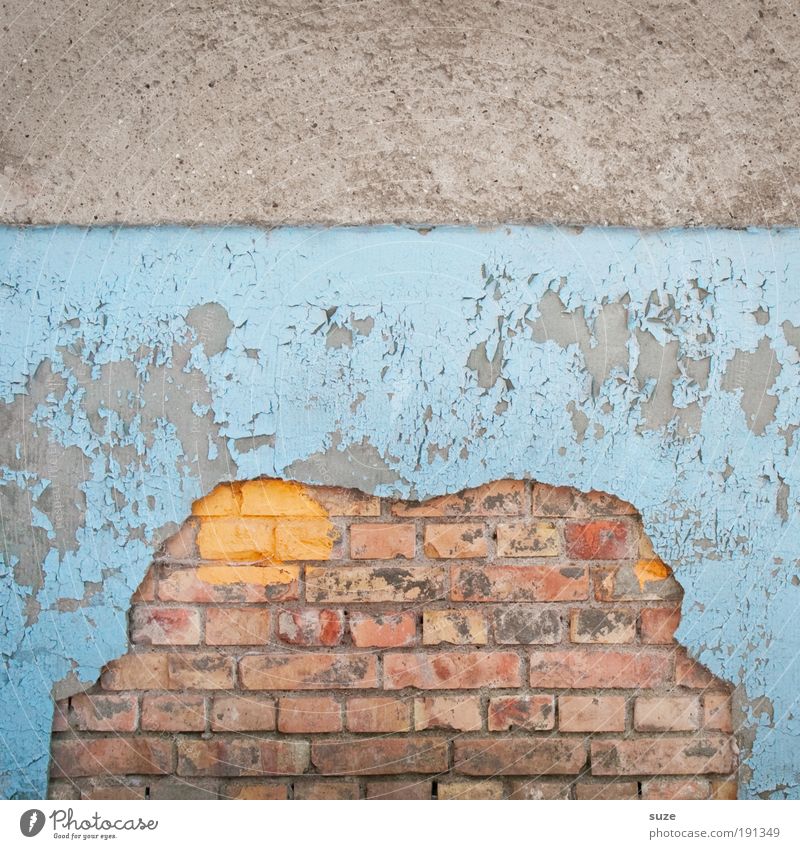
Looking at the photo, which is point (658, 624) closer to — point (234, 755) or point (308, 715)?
point (308, 715)

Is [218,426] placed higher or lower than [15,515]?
higher

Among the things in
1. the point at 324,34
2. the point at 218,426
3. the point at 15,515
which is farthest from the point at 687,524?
the point at 15,515

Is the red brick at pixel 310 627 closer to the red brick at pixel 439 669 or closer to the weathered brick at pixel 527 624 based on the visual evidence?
the red brick at pixel 439 669

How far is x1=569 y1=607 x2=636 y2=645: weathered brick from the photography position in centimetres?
167

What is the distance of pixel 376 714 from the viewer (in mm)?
1667

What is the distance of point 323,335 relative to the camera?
1616 millimetres

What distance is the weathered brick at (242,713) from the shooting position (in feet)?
5.45

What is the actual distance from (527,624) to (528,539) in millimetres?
159

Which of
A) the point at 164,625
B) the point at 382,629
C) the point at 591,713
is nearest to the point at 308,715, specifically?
the point at 382,629

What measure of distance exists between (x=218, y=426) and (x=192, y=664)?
0.45 m

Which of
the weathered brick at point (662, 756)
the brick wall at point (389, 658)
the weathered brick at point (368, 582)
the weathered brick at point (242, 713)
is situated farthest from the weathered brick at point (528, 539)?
the weathered brick at point (242, 713)

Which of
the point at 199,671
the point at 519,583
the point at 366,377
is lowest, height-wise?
the point at 199,671

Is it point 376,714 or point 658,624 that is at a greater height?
point 658,624

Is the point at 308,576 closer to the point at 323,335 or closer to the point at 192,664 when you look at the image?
the point at 192,664
